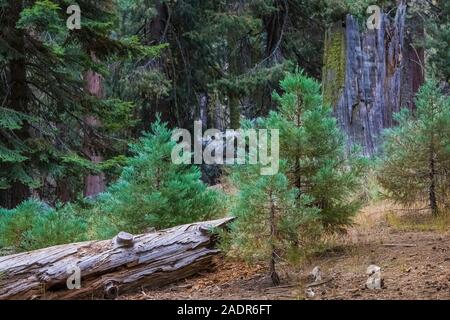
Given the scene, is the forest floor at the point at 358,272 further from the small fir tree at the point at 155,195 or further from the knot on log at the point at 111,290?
the small fir tree at the point at 155,195

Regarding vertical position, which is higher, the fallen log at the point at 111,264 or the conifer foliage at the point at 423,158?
the conifer foliage at the point at 423,158

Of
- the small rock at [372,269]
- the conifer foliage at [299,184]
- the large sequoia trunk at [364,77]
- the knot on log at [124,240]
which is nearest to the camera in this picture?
the small rock at [372,269]

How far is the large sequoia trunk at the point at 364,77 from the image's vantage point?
389 inches

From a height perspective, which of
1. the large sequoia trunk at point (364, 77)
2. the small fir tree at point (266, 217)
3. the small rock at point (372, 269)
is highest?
the large sequoia trunk at point (364, 77)

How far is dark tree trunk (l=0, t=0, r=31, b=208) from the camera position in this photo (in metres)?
7.70

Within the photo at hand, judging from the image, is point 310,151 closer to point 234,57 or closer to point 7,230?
point 7,230

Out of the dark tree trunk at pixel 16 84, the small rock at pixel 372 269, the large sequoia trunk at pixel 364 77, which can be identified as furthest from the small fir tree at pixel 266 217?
the large sequoia trunk at pixel 364 77

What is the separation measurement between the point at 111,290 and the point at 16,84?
4336 mm

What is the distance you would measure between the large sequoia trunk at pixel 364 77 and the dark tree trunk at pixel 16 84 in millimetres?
5186

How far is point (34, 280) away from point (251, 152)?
7.17 ft

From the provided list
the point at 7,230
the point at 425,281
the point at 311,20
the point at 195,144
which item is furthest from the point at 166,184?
the point at 311,20

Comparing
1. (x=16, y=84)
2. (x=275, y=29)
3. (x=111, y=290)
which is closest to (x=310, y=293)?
(x=111, y=290)

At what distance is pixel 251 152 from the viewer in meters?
4.57

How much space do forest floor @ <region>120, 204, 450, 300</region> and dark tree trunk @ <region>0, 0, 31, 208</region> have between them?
3844mm
